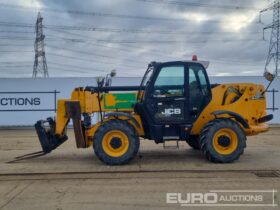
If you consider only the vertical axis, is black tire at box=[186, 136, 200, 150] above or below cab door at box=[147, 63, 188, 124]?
below

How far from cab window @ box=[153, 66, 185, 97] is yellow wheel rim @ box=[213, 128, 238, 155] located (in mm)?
1305

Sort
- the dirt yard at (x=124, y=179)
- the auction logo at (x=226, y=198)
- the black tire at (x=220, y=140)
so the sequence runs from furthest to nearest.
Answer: the black tire at (x=220, y=140) < the dirt yard at (x=124, y=179) < the auction logo at (x=226, y=198)

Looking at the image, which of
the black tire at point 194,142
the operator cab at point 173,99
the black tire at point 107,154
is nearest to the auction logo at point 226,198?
the black tire at point 107,154

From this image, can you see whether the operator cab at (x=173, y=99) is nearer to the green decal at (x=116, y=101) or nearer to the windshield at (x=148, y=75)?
the windshield at (x=148, y=75)

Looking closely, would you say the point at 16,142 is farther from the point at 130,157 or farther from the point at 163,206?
the point at 163,206

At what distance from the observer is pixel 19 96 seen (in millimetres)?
23484

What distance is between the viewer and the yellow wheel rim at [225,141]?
10.2 meters

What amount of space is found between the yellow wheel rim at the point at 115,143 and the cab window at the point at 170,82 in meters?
1.28


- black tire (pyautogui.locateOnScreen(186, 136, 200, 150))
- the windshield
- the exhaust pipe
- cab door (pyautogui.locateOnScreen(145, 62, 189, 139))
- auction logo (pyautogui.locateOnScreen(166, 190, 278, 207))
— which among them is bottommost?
auction logo (pyautogui.locateOnScreen(166, 190, 278, 207))

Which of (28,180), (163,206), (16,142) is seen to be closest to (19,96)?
(16,142)

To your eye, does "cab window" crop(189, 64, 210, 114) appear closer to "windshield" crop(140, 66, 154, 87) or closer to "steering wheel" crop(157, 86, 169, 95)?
"steering wheel" crop(157, 86, 169, 95)

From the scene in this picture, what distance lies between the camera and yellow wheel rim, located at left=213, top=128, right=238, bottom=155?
10.2m

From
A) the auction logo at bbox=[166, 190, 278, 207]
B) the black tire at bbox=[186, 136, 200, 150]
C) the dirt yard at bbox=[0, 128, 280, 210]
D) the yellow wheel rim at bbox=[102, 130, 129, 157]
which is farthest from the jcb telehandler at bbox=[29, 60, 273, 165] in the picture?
the auction logo at bbox=[166, 190, 278, 207]

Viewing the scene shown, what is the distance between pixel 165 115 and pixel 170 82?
0.79 m
